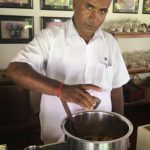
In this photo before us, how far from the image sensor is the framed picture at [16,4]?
2.45m

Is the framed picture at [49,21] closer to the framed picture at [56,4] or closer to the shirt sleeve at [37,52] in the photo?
the framed picture at [56,4]

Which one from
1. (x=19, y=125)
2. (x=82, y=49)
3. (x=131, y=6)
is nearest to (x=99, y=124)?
(x=82, y=49)

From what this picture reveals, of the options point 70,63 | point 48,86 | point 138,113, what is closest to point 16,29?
point 70,63

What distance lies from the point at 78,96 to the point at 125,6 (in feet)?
8.25

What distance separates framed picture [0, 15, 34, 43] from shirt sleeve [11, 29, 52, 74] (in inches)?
60.0

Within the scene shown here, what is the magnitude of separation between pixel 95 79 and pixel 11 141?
1524 mm

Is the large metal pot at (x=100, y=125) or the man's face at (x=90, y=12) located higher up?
→ the man's face at (x=90, y=12)

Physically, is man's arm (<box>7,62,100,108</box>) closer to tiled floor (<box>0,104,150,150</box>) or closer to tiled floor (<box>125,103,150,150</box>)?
tiled floor (<box>0,104,150,150</box>)

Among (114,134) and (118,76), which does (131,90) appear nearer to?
(118,76)

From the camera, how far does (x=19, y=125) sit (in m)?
2.42

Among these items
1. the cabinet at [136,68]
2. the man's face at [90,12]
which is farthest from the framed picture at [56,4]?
the man's face at [90,12]

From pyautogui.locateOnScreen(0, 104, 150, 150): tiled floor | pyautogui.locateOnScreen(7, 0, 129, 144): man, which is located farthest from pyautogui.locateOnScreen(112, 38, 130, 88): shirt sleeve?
pyautogui.locateOnScreen(0, 104, 150, 150): tiled floor

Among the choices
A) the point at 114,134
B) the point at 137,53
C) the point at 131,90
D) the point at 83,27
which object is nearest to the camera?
the point at 114,134

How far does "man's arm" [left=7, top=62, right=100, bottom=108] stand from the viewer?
0.72 m
